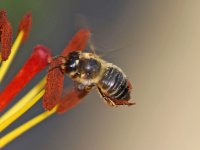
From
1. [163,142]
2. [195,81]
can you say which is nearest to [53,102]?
[163,142]

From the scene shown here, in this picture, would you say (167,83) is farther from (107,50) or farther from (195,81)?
(107,50)

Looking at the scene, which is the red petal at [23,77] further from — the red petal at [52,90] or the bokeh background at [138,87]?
the bokeh background at [138,87]

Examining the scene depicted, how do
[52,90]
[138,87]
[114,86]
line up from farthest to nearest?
[138,87], [114,86], [52,90]

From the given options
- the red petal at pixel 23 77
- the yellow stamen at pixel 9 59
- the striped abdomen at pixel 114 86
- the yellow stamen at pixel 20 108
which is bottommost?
the striped abdomen at pixel 114 86

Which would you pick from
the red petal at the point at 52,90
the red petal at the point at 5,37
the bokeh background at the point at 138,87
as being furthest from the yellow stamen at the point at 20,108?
the bokeh background at the point at 138,87

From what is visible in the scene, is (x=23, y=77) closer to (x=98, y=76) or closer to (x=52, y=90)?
(x=52, y=90)

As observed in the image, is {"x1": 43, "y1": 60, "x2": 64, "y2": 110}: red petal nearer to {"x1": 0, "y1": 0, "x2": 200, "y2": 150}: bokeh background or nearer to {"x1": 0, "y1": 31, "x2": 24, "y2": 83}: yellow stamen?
{"x1": 0, "y1": 31, "x2": 24, "y2": 83}: yellow stamen

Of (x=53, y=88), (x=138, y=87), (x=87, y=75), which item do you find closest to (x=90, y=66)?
(x=87, y=75)

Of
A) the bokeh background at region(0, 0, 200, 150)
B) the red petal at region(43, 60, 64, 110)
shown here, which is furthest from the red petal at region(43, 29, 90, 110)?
the bokeh background at region(0, 0, 200, 150)
